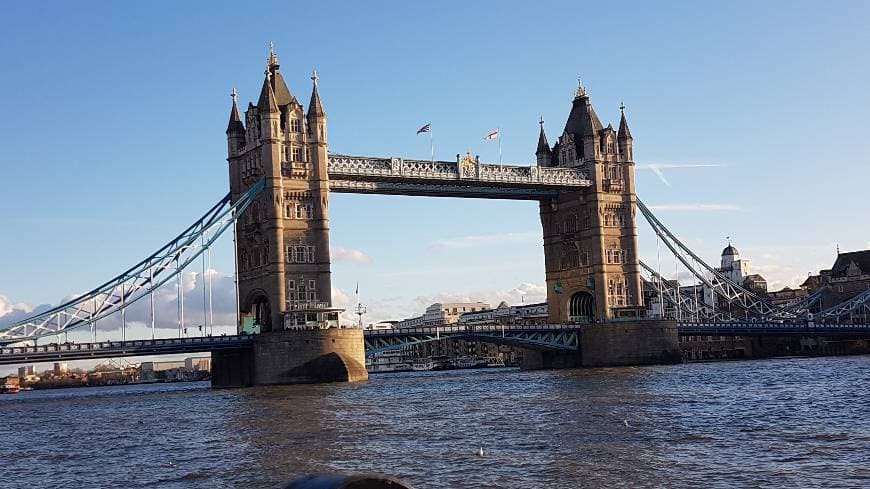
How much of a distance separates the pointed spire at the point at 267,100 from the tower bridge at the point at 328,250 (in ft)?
0.48

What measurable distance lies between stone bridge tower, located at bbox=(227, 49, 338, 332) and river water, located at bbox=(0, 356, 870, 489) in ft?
95.7

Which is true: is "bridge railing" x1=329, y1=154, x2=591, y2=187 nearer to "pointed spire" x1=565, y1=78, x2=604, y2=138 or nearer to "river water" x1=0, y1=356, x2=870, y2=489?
"pointed spire" x1=565, y1=78, x2=604, y2=138

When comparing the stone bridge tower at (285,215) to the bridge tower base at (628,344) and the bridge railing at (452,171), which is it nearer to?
the bridge railing at (452,171)

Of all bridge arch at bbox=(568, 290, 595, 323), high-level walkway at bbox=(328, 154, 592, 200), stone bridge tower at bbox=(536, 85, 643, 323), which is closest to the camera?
high-level walkway at bbox=(328, 154, 592, 200)

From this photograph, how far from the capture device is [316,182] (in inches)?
3994

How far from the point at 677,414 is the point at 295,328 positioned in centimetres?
5320

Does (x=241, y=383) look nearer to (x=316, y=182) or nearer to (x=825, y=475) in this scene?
(x=316, y=182)

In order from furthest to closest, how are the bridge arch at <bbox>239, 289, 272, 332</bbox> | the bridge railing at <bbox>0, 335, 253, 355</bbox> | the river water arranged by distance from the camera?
the bridge arch at <bbox>239, 289, 272, 332</bbox> → the bridge railing at <bbox>0, 335, 253, 355</bbox> → the river water

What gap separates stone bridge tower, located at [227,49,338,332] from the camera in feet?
325

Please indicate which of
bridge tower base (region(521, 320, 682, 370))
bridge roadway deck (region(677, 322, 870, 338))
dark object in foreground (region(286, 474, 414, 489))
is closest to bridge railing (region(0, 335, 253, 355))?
bridge tower base (region(521, 320, 682, 370))

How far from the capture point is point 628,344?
117 m

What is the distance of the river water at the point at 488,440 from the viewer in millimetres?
30516

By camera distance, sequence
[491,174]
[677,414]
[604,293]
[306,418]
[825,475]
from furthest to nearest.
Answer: [604,293]
[491,174]
[306,418]
[677,414]
[825,475]

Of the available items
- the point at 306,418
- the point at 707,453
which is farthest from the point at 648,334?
the point at 707,453
